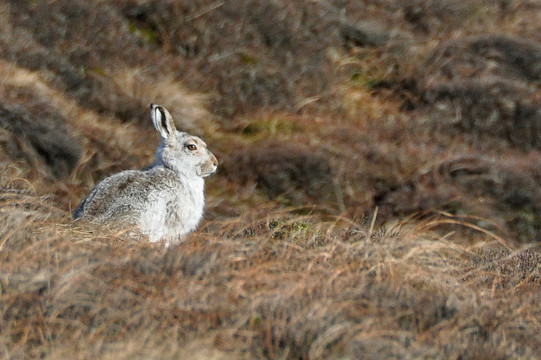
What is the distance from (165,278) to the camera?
534cm

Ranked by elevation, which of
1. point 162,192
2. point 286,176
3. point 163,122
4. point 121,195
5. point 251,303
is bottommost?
point 286,176

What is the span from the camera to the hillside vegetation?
4867 mm

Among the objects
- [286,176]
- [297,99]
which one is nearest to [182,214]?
[286,176]

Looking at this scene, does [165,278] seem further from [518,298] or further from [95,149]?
[95,149]

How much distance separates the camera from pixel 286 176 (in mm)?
14148

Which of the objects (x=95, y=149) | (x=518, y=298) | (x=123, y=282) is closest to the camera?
(x=123, y=282)

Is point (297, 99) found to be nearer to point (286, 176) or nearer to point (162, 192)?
point (286, 176)

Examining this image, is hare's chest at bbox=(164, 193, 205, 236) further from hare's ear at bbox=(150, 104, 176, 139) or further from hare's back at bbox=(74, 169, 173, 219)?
hare's ear at bbox=(150, 104, 176, 139)

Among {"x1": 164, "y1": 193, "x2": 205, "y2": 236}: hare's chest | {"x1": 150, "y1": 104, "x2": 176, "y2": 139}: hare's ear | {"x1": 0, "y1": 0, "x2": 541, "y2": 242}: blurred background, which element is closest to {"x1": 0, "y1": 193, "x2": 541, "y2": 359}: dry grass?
{"x1": 164, "y1": 193, "x2": 205, "y2": 236}: hare's chest

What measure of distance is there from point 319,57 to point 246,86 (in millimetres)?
1900

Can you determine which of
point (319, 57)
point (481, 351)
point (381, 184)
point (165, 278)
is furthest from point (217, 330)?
point (319, 57)

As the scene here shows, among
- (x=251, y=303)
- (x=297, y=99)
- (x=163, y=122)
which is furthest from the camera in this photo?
(x=297, y=99)

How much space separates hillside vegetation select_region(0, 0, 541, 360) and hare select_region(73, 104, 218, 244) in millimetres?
Answer: 556

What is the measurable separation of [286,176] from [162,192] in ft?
18.5
